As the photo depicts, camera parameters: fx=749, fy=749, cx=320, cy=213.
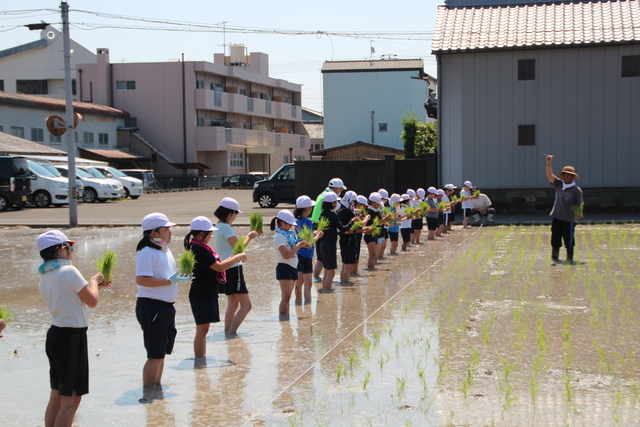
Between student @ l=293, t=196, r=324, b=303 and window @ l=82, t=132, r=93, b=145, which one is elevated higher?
window @ l=82, t=132, r=93, b=145

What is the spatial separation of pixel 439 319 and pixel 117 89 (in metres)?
52.6

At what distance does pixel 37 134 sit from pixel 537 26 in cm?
3236

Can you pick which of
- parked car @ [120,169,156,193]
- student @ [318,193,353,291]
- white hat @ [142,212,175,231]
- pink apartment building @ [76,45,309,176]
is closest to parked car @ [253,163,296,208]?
parked car @ [120,169,156,193]

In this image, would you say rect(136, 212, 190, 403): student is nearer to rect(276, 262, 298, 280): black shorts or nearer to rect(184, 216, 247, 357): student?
rect(184, 216, 247, 357): student

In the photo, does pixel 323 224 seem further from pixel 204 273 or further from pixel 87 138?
pixel 87 138

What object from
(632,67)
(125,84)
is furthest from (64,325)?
(125,84)

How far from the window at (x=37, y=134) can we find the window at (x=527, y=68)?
32.0 meters

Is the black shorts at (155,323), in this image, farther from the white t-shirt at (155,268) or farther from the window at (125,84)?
the window at (125,84)

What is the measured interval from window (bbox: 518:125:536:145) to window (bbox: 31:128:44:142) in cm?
3210

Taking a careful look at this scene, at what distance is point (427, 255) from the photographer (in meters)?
15.2

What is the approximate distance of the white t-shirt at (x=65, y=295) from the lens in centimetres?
509

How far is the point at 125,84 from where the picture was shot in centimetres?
5728

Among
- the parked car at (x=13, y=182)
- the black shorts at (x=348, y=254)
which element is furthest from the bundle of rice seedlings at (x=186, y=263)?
the parked car at (x=13, y=182)

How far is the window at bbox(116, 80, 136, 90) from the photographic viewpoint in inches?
2251
